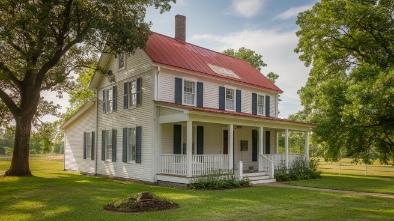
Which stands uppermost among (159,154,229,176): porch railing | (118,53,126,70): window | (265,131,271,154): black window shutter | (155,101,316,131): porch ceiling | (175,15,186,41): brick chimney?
(175,15,186,41): brick chimney

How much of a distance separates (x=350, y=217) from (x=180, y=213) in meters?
4.39

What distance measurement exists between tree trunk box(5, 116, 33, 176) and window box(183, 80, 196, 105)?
10.4 metres

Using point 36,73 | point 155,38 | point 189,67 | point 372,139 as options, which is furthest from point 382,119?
point 36,73

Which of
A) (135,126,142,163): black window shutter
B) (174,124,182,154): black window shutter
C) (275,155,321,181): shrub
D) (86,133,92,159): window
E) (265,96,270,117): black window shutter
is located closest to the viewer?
(174,124,182,154): black window shutter

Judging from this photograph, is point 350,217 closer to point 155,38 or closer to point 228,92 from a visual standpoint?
point 228,92

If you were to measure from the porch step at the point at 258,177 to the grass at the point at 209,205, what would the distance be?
2953 millimetres

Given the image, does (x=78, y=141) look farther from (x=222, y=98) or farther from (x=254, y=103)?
(x=254, y=103)

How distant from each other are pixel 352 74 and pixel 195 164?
12.5 meters

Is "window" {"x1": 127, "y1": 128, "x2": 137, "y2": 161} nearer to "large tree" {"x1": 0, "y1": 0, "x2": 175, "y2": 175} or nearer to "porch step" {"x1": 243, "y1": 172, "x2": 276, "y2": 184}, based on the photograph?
"large tree" {"x1": 0, "y1": 0, "x2": 175, "y2": 175}

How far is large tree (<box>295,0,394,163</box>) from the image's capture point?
1914 centimetres

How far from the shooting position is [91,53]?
24531mm

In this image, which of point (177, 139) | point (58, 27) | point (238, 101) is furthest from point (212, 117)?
point (58, 27)

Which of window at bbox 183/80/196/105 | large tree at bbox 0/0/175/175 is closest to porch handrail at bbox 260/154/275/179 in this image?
window at bbox 183/80/196/105

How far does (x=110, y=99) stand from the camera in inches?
847
